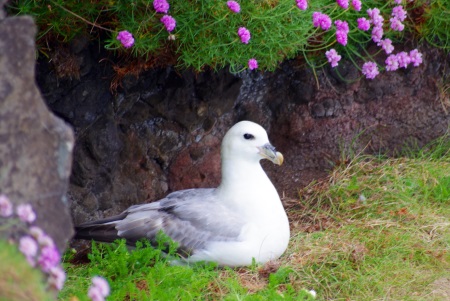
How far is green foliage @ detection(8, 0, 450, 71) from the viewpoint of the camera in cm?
335

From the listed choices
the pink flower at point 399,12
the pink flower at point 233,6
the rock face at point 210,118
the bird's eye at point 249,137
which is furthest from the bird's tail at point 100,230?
the pink flower at point 399,12

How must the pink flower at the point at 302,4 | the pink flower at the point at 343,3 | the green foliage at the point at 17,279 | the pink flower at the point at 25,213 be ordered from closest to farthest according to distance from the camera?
the green foliage at the point at 17,279 → the pink flower at the point at 25,213 → the pink flower at the point at 302,4 → the pink flower at the point at 343,3

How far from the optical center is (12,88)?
6.70ft

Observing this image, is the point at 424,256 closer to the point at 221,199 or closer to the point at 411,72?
the point at 221,199

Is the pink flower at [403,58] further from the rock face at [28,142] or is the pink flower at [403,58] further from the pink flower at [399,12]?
the rock face at [28,142]

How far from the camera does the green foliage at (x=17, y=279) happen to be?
1.71 metres

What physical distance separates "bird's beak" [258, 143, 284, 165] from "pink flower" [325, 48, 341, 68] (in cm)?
68

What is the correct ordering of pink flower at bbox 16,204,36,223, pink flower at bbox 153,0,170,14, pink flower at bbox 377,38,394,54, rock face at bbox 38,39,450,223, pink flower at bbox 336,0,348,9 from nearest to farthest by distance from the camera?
pink flower at bbox 16,204,36,223, pink flower at bbox 153,0,170,14, pink flower at bbox 336,0,348,9, rock face at bbox 38,39,450,223, pink flower at bbox 377,38,394,54

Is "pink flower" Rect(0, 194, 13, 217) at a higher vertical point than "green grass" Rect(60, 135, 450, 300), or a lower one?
higher

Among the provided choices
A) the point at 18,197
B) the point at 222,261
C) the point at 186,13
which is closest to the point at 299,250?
the point at 222,261

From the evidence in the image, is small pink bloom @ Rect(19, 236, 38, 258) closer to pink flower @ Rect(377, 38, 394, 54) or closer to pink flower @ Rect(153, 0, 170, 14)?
pink flower @ Rect(153, 0, 170, 14)

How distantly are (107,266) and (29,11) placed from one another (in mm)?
1126

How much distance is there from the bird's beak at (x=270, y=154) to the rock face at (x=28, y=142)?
173cm

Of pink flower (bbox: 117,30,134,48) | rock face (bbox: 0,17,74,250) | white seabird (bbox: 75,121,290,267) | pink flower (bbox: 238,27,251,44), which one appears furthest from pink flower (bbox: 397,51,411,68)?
rock face (bbox: 0,17,74,250)
